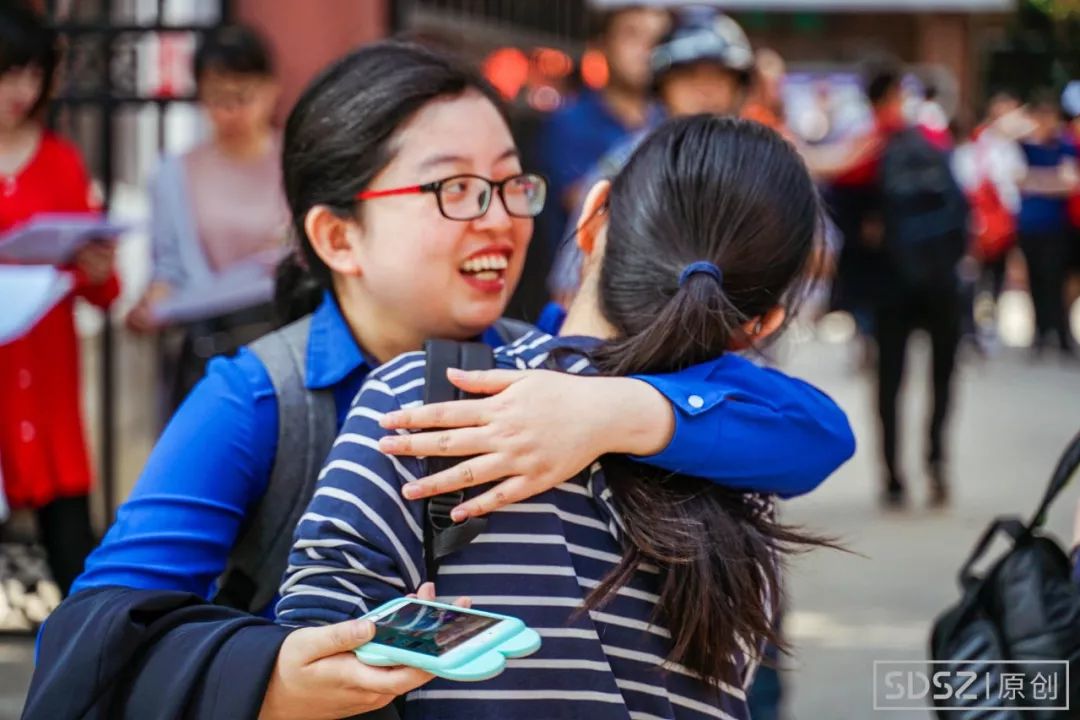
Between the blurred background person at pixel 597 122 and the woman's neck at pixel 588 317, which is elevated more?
the blurred background person at pixel 597 122

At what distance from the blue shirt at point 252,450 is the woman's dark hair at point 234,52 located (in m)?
3.11

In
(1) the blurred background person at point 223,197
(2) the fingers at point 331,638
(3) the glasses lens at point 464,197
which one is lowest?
(2) the fingers at point 331,638

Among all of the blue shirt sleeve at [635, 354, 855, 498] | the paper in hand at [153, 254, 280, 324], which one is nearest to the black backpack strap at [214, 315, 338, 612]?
the blue shirt sleeve at [635, 354, 855, 498]

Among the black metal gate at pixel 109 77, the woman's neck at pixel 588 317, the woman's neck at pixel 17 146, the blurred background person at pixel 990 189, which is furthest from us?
the blurred background person at pixel 990 189

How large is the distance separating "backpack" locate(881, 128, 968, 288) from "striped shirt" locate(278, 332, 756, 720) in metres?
6.55

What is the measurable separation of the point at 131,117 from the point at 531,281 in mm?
3067

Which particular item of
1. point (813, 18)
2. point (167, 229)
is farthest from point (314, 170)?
point (813, 18)

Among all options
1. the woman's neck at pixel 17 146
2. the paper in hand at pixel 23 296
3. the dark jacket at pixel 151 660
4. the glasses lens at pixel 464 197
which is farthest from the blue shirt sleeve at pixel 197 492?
the woman's neck at pixel 17 146

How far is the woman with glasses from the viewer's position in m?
1.82

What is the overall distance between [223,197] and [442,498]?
380cm

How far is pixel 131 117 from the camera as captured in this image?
30.8 feet

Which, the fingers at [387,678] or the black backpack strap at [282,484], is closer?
the fingers at [387,678]

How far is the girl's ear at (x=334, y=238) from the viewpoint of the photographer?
232cm

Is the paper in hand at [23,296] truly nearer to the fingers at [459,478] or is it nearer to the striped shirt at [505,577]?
the striped shirt at [505,577]
